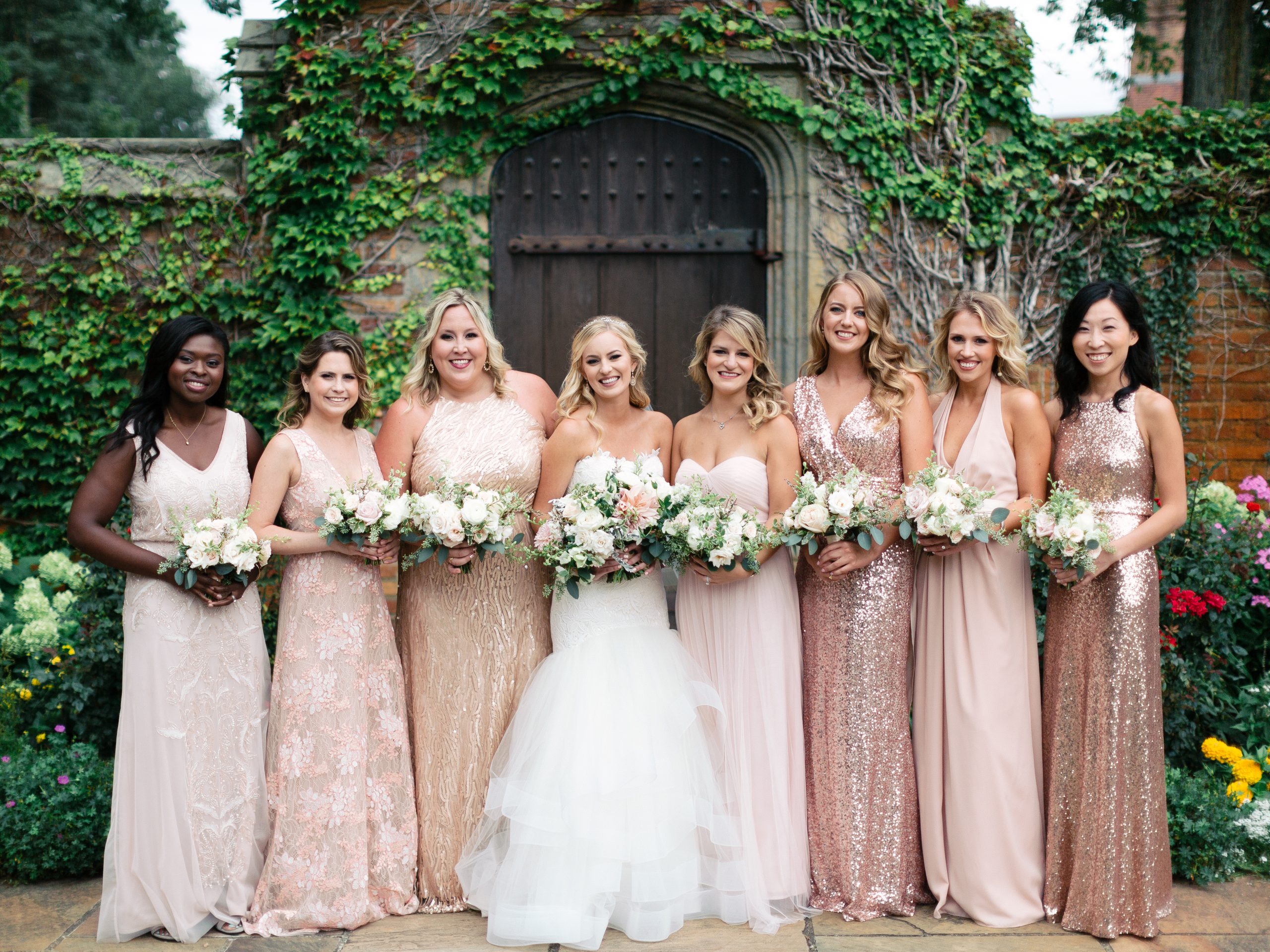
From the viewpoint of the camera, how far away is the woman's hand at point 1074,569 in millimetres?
3516

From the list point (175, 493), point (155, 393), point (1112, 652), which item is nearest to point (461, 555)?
point (175, 493)

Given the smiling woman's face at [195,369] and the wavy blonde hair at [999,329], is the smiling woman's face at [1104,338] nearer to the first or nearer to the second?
the wavy blonde hair at [999,329]

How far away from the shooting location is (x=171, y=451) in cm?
372

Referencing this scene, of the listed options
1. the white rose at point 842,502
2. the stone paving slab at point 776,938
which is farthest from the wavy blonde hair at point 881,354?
the stone paving slab at point 776,938

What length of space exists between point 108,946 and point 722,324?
320 centimetres

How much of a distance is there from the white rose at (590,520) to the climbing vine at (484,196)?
322cm

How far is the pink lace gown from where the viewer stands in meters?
3.67

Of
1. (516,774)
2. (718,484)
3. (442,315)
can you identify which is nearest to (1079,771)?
(718,484)

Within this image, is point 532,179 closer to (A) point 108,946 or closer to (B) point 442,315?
(B) point 442,315

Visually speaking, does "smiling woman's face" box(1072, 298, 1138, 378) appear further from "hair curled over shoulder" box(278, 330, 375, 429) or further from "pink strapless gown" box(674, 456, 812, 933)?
"hair curled over shoulder" box(278, 330, 375, 429)

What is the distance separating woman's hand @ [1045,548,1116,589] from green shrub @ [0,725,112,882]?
13.0ft

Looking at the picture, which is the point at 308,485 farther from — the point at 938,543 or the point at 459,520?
the point at 938,543

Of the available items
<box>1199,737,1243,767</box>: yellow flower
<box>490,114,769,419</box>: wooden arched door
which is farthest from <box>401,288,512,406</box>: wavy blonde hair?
<box>1199,737,1243,767</box>: yellow flower

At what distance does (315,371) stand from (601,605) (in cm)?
141
